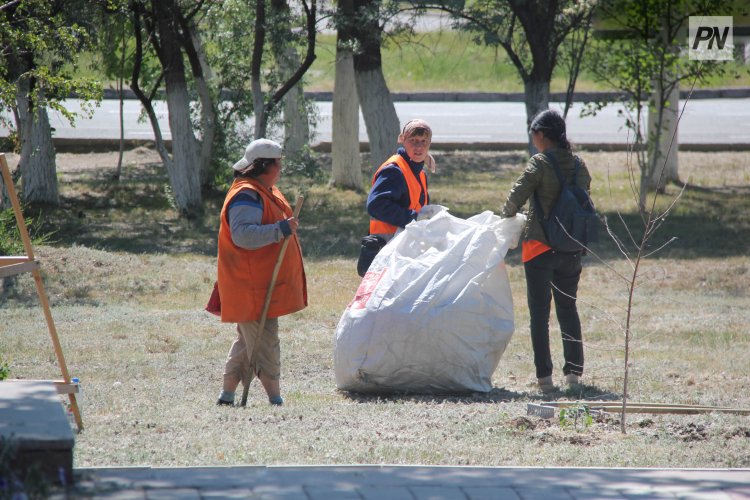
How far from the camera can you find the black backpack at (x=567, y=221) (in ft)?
21.2

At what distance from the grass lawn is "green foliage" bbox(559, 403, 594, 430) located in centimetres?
6

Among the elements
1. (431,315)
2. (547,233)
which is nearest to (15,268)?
(431,315)

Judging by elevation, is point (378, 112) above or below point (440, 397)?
above

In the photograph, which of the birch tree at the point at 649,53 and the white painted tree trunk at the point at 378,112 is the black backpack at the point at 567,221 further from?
the white painted tree trunk at the point at 378,112

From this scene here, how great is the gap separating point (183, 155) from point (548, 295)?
8.96 meters

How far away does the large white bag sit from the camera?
21.2 ft

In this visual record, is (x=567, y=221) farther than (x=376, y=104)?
No

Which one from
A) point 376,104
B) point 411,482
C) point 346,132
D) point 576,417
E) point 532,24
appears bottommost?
point 576,417

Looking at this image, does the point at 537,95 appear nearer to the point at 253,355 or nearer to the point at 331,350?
the point at 331,350

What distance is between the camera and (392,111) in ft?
51.0

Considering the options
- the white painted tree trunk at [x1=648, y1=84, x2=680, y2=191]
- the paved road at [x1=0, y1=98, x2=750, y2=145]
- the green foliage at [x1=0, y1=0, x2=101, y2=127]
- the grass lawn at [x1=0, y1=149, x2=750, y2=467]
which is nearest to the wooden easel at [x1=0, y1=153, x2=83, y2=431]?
the grass lawn at [x1=0, y1=149, x2=750, y2=467]

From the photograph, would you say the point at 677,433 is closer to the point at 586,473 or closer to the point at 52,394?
the point at 586,473

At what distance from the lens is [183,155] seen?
14703mm

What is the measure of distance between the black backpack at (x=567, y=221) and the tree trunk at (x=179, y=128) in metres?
8.89
